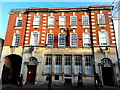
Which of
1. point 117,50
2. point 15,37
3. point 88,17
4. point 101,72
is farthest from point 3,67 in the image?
point 117,50

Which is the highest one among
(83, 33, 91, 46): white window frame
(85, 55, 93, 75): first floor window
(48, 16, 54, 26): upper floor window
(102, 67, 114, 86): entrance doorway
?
(48, 16, 54, 26): upper floor window

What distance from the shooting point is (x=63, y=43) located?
17.5 m

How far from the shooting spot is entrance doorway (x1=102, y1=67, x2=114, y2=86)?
15.5 metres

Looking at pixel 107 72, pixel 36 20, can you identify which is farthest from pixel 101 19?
pixel 36 20

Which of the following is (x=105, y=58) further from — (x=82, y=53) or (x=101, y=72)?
(x=82, y=53)

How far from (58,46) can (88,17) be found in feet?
23.8

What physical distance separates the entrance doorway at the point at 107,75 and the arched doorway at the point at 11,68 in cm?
1323

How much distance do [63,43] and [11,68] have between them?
31.7 ft

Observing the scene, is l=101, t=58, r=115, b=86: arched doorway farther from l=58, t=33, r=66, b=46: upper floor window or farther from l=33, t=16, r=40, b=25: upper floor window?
l=33, t=16, r=40, b=25: upper floor window

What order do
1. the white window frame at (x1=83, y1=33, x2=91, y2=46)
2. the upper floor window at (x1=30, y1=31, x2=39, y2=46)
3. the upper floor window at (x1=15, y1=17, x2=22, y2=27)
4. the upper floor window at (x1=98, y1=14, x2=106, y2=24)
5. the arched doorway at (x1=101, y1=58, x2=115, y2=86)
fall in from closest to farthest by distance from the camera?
1. the arched doorway at (x1=101, y1=58, x2=115, y2=86)
2. the white window frame at (x1=83, y1=33, x2=91, y2=46)
3. the upper floor window at (x1=30, y1=31, x2=39, y2=46)
4. the upper floor window at (x1=98, y1=14, x2=106, y2=24)
5. the upper floor window at (x1=15, y1=17, x2=22, y2=27)

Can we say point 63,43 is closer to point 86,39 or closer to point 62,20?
point 86,39

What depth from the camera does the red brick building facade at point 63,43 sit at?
52.1ft

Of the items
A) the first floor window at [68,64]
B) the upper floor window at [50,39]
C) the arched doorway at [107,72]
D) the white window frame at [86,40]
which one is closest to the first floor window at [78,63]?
the first floor window at [68,64]

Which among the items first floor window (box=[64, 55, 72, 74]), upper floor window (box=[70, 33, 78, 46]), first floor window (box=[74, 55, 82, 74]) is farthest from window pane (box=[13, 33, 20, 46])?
first floor window (box=[74, 55, 82, 74])
